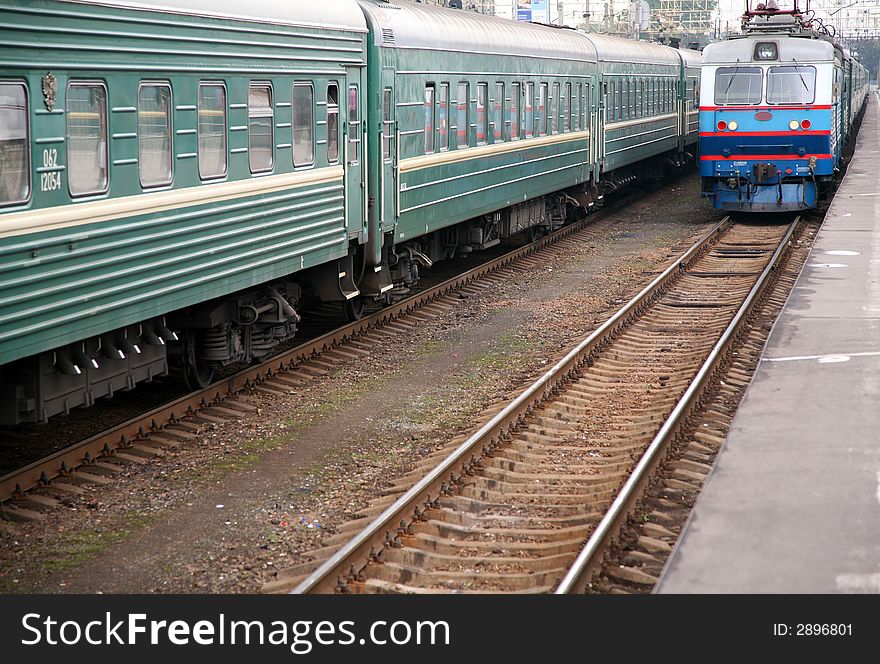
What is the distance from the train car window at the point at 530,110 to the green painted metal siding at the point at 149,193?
7.56 meters

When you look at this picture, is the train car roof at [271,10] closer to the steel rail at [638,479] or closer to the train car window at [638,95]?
the steel rail at [638,479]

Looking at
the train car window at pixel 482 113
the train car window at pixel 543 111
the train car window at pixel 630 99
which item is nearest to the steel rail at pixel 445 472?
the train car window at pixel 482 113

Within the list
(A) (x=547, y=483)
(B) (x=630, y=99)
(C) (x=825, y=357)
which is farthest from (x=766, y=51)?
(A) (x=547, y=483)

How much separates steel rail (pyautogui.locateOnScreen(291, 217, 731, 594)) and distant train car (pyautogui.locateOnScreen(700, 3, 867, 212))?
9616mm

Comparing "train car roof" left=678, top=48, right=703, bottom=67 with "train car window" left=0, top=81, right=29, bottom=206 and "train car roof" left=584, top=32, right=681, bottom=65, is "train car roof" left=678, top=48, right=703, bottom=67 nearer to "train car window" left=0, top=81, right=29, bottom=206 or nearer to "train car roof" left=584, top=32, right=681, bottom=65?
"train car roof" left=584, top=32, right=681, bottom=65

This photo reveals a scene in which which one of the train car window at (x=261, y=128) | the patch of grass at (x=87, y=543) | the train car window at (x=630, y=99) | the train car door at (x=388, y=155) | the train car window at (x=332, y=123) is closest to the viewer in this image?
the patch of grass at (x=87, y=543)

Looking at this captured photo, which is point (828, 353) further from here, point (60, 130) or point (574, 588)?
point (60, 130)

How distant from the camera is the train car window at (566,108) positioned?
21.8 m

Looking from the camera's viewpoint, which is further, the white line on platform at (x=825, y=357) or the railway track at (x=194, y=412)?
the white line on platform at (x=825, y=357)

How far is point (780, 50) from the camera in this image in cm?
2347

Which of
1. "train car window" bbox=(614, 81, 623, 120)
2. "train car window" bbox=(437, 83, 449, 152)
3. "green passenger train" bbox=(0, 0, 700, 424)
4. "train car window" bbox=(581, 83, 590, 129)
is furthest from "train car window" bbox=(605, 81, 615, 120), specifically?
"train car window" bbox=(437, 83, 449, 152)

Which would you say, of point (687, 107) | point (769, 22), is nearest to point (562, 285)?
point (769, 22)

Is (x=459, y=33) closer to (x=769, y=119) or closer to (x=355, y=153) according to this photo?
(x=355, y=153)

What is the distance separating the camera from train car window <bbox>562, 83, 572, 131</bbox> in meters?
21.8
